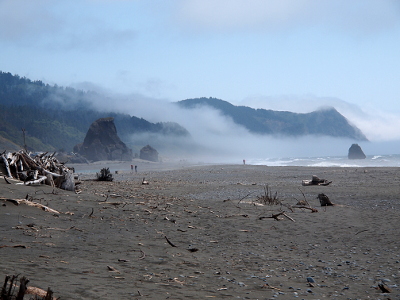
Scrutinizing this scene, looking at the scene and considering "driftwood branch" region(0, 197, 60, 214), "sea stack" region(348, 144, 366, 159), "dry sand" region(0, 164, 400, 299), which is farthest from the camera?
"sea stack" region(348, 144, 366, 159)

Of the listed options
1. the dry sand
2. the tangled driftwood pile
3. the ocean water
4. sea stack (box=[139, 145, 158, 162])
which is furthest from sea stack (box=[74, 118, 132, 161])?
the dry sand

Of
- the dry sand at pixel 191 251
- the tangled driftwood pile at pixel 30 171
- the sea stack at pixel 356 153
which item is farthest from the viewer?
the sea stack at pixel 356 153

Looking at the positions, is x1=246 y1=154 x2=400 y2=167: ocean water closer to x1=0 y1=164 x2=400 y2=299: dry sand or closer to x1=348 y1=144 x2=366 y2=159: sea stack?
x1=348 y1=144 x2=366 y2=159: sea stack

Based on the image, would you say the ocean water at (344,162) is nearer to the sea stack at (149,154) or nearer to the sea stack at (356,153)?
the sea stack at (356,153)

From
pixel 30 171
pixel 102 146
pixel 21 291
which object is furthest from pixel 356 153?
A: pixel 21 291

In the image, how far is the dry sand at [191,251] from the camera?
435 centimetres

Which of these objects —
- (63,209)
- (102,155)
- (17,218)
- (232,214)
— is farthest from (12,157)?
(102,155)

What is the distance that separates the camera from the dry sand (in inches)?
171

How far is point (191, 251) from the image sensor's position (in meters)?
6.45

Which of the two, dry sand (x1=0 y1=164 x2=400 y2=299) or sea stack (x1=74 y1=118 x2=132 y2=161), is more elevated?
sea stack (x1=74 y1=118 x2=132 y2=161)

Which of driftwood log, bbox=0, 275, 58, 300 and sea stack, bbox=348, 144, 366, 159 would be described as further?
sea stack, bbox=348, 144, 366, 159

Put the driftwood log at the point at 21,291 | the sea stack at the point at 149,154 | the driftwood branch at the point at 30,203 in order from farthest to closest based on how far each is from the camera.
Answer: the sea stack at the point at 149,154 → the driftwood branch at the point at 30,203 → the driftwood log at the point at 21,291

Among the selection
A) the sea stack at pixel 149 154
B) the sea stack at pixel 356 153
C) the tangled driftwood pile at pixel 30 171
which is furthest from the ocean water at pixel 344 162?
the tangled driftwood pile at pixel 30 171

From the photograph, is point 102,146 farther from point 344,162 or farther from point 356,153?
point 356,153
